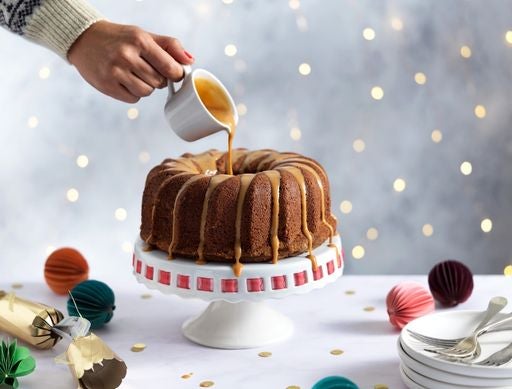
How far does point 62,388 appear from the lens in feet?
4.01

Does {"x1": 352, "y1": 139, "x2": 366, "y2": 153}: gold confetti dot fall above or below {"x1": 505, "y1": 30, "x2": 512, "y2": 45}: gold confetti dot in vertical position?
below

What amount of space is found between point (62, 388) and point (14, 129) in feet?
3.10

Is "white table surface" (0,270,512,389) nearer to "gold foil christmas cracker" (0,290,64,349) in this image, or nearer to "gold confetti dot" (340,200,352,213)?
"gold foil christmas cracker" (0,290,64,349)

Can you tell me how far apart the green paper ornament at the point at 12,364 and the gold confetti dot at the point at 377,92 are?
1.10 metres

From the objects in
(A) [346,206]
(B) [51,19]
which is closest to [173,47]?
(B) [51,19]

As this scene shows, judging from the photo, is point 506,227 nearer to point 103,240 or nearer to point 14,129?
point 103,240

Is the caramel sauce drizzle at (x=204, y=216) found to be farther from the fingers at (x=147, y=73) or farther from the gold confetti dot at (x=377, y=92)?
the gold confetti dot at (x=377, y=92)

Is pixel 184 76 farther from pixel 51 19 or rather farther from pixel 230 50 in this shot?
pixel 230 50

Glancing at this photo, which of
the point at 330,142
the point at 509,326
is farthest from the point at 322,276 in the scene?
the point at 330,142

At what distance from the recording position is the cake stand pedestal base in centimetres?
138

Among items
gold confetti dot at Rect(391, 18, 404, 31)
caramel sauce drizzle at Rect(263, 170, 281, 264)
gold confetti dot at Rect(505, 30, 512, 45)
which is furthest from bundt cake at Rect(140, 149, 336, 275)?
gold confetti dot at Rect(505, 30, 512, 45)

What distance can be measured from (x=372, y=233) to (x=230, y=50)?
1.89 feet

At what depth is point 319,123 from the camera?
2000mm

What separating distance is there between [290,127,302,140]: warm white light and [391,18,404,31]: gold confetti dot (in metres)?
0.34
